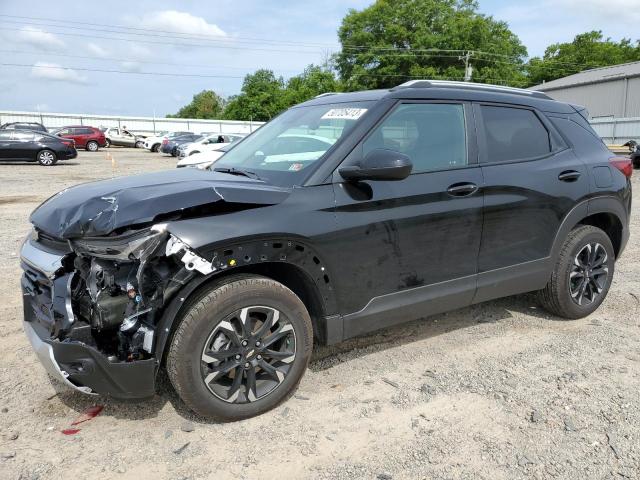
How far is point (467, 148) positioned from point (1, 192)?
13091 mm

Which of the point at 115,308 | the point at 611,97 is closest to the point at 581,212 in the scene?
the point at 115,308

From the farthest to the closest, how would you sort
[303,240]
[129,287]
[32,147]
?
[32,147] < [303,240] < [129,287]

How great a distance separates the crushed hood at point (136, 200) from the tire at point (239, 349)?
46 cm

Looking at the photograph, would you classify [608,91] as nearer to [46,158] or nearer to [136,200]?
[46,158]

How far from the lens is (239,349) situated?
112 inches

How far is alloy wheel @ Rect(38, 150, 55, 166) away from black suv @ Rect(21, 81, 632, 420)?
21.6 metres

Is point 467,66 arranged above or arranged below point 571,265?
above

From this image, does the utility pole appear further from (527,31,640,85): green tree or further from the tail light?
the tail light

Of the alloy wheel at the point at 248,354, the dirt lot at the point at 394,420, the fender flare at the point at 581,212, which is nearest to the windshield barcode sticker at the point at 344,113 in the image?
the alloy wheel at the point at 248,354

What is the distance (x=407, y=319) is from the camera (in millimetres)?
3455

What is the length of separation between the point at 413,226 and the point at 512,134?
1294 mm

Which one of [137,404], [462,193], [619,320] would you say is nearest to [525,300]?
[619,320]

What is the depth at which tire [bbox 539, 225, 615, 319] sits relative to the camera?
13.8ft

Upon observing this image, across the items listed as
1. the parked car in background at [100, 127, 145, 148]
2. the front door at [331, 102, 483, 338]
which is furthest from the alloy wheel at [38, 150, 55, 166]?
the front door at [331, 102, 483, 338]
